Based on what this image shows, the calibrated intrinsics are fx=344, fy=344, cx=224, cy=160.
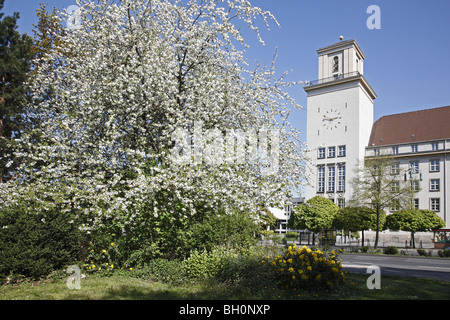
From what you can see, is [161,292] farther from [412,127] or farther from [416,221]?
[412,127]

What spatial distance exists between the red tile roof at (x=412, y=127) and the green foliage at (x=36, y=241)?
194 ft

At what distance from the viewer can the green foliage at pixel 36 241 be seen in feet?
27.2

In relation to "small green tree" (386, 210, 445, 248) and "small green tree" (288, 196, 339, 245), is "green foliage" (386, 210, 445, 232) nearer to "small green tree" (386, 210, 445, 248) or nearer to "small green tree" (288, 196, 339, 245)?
"small green tree" (386, 210, 445, 248)

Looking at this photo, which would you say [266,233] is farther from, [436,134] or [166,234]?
[436,134]

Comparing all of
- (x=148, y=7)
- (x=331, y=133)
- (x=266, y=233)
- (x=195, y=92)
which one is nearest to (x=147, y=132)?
(x=195, y=92)

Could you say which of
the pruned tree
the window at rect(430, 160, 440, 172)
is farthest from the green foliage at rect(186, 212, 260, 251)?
the window at rect(430, 160, 440, 172)

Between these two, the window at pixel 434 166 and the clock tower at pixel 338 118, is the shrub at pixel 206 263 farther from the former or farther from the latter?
the window at pixel 434 166

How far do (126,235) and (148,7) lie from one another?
714 cm

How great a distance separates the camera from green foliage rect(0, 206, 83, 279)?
27.2 ft

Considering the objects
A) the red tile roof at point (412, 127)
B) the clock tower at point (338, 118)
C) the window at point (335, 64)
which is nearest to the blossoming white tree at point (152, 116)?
the clock tower at point (338, 118)

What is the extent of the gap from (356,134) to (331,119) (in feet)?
17.6

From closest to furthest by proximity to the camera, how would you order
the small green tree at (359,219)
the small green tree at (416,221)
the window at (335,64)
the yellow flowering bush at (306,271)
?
1. the yellow flowering bush at (306,271)
2. the small green tree at (359,219)
3. the small green tree at (416,221)
4. the window at (335,64)

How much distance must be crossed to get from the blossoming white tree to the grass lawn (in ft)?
5.77

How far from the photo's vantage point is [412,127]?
2328 inches
